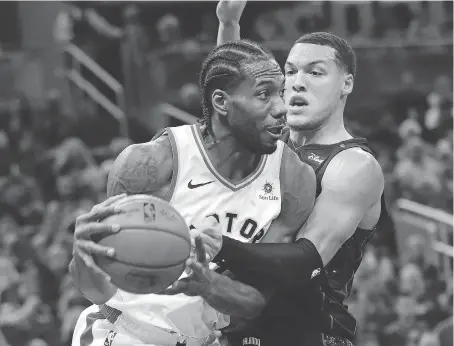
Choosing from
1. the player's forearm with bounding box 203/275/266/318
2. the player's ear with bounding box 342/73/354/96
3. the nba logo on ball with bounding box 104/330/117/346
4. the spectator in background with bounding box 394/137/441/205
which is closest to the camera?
the player's forearm with bounding box 203/275/266/318

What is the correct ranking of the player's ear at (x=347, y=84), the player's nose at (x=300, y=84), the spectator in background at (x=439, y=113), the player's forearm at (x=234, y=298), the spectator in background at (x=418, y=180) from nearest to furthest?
the player's forearm at (x=234, y=298) < the player's nose at (x=300, y=84) < the player's ear at (x=347, y=84) < the spectator in background at (x=418, y=180) < the spectator in background at (x=439, y=113)

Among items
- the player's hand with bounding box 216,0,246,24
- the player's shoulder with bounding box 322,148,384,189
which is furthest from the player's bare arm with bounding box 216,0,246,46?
the player's shoulder with bounding box 322,148,384,189

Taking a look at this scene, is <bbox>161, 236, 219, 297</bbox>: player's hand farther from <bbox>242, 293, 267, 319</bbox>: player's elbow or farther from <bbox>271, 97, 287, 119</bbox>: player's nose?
<bbox>271, 97, 287, 119</bbox>: player's nose

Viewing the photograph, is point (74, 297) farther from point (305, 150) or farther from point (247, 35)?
point (247, 35)

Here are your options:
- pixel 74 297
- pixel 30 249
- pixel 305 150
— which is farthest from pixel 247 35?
pixel 305 150

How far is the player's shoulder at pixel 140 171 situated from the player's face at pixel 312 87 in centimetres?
102

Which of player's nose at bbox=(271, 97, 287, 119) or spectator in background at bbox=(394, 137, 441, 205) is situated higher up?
player's nose at bbox=(271, 97, 287, 119)

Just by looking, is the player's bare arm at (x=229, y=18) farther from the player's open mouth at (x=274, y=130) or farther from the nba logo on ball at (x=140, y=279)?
the nba logo on ball at (x=140, y=279)

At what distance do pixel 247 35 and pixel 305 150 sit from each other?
8.92 m

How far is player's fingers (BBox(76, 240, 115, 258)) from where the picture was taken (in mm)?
3143

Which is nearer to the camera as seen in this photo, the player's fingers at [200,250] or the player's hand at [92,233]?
the player's hand at [92,233]

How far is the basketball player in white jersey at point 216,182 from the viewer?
3562 millimetres

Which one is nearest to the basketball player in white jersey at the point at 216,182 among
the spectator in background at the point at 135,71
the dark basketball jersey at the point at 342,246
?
the dark basketball jersey at the point at 342,246

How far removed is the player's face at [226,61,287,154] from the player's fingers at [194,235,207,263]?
0.54m
